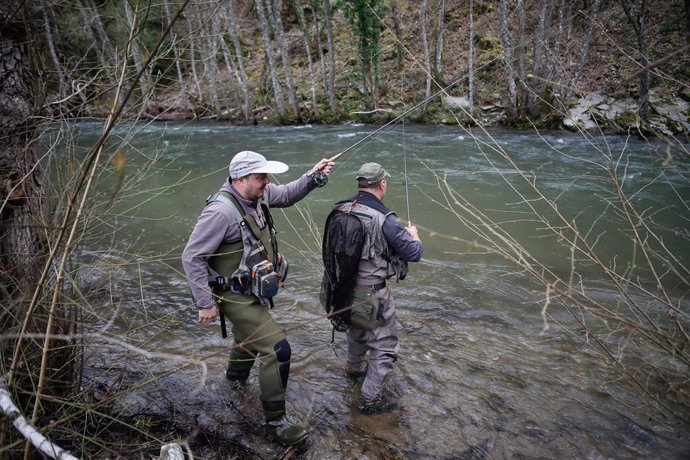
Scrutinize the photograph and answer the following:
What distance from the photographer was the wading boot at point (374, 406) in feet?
11.6

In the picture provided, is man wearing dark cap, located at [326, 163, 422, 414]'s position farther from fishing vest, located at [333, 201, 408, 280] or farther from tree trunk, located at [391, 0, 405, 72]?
tree trunk, located at [391, 0, 405, 72]

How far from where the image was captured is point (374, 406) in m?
3.57

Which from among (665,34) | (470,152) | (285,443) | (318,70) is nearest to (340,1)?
(318,70)

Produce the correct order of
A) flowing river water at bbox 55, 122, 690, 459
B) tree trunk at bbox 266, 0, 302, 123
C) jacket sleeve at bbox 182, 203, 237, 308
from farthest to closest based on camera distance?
tree trunk at bbox 266, 0, 302, 123
flowing river water at bbox 55, 122, 690, 459
jacket sleeve at bbox 182, 203, 237, 308

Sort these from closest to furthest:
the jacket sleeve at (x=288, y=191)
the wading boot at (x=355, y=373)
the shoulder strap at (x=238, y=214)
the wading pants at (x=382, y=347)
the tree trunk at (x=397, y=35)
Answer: the shoulder strap at (x=238, y=214)
the wading pants at (x=382, y=347)
the jacket sleeve at (x=288, y=191)
the wading boot at (x=355, y=373)
the tree trunk at (x=397, y=35)

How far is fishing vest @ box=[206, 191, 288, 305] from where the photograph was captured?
3094mm

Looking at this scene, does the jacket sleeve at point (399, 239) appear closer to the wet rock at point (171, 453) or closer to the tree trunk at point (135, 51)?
the tree trunk at point (135, 51)

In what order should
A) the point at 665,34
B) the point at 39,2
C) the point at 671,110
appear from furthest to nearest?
the point at 665,34, the point at 671,110, the point at 39,2

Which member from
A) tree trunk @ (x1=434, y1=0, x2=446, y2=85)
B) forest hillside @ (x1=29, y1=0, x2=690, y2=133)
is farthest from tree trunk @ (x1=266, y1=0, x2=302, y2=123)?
tree trunk @ (x1=434, y1=0, x2=446, y2=85)

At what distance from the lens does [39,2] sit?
294cm

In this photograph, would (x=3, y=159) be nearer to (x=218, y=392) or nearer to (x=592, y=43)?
(x=218, y=392)

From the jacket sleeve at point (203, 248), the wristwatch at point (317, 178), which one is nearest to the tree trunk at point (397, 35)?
the wristwatch at point (317, 178)

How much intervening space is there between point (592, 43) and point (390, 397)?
20.1 meters

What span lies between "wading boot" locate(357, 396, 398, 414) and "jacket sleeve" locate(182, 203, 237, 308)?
4.99 ft
